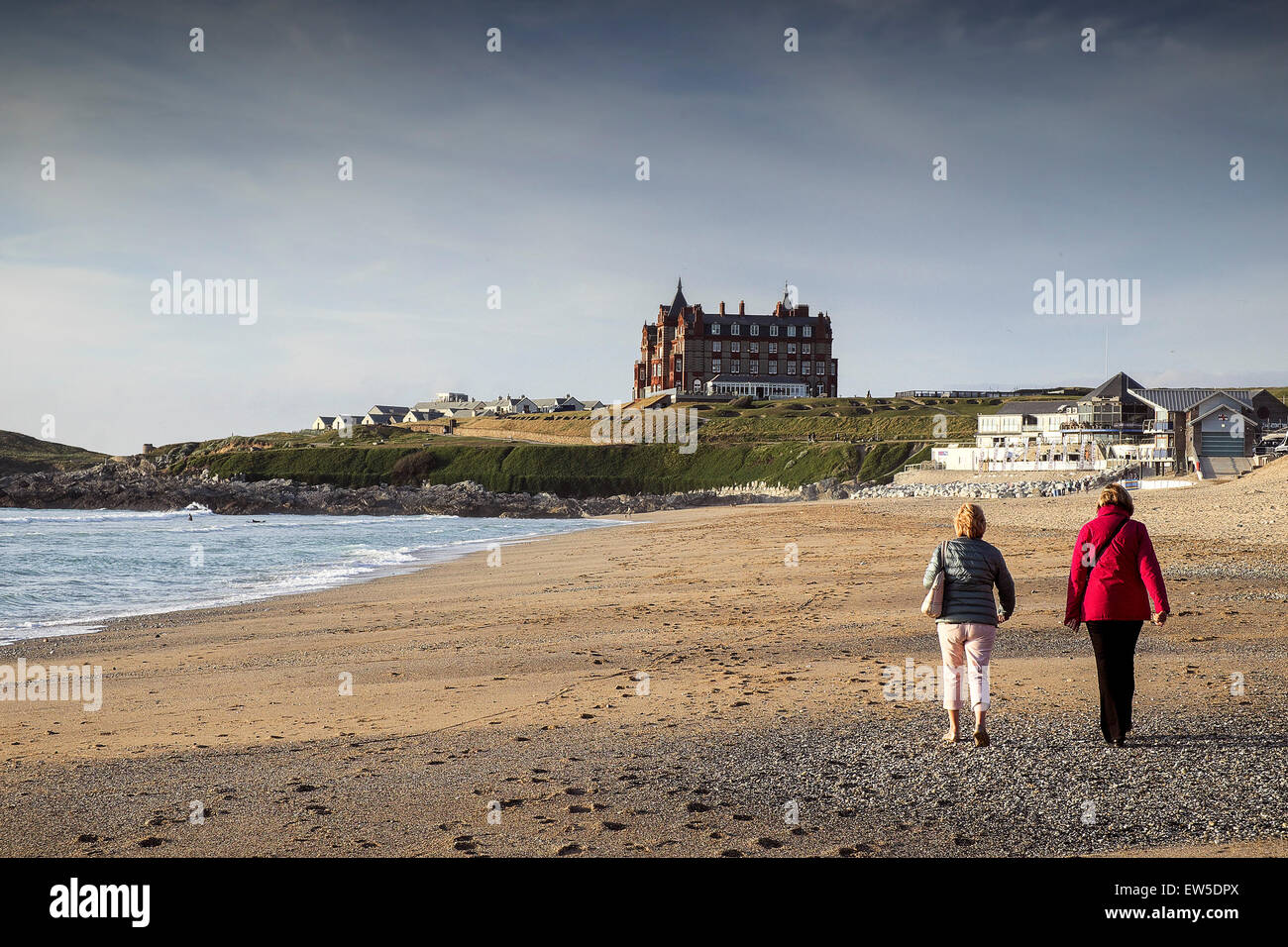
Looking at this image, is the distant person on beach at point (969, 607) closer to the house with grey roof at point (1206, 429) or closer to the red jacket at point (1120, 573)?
the red jacket at point (1120, 573)

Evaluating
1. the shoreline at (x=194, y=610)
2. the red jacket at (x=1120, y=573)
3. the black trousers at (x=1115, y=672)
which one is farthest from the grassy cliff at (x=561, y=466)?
the black trousers at (x=1115, y=672)

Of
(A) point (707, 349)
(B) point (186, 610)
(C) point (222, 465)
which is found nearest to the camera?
(B) point (186, 610)

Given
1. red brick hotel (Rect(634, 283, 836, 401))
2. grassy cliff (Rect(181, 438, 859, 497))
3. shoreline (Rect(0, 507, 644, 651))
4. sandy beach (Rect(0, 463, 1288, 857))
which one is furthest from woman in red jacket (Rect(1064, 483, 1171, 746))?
red brick hotel (Rect(634, 283, 836, 401))

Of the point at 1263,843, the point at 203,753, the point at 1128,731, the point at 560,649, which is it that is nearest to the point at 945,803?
the point at 1263,843

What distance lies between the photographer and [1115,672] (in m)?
7.71

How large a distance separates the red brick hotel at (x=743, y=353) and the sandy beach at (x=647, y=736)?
105 metres

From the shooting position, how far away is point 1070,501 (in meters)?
37.9

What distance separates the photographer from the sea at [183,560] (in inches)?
785

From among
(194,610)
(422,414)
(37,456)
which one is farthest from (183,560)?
(422,414)

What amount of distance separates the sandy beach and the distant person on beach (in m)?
0.53

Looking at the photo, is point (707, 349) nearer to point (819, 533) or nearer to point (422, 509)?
point (422, 509)
